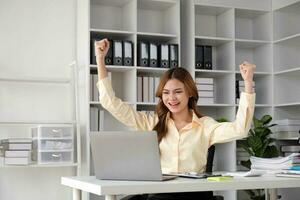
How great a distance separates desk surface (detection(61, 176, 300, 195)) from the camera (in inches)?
72.2

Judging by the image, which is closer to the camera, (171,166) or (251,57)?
(171,166)

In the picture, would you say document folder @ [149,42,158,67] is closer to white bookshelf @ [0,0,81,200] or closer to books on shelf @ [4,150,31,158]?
white bookshelf @ [0,0,81,200]

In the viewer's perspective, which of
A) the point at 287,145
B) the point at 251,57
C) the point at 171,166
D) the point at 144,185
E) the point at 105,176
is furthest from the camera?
the point at 251,57

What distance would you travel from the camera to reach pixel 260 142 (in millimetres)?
4461

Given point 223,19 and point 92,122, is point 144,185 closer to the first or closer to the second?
point 92,122

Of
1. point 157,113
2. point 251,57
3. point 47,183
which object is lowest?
point 47,183

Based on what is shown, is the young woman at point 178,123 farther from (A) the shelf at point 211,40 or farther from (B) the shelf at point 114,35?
(A) the shelf at point 211,40

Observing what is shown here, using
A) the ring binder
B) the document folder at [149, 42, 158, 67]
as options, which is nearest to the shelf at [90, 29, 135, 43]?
the document folder at [149, 42, 158, 67]

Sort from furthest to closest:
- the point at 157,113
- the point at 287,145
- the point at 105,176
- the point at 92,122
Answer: the point at 287,145, the point at 92,122, the point at 157,113, the point at 105,176

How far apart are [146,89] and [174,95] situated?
1.75 metres

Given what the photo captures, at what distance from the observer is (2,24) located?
4.21 meters

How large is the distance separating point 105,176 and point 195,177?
39 centimetres

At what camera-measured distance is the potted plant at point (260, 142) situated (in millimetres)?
4473

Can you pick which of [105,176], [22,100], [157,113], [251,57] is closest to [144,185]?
[105,176]
